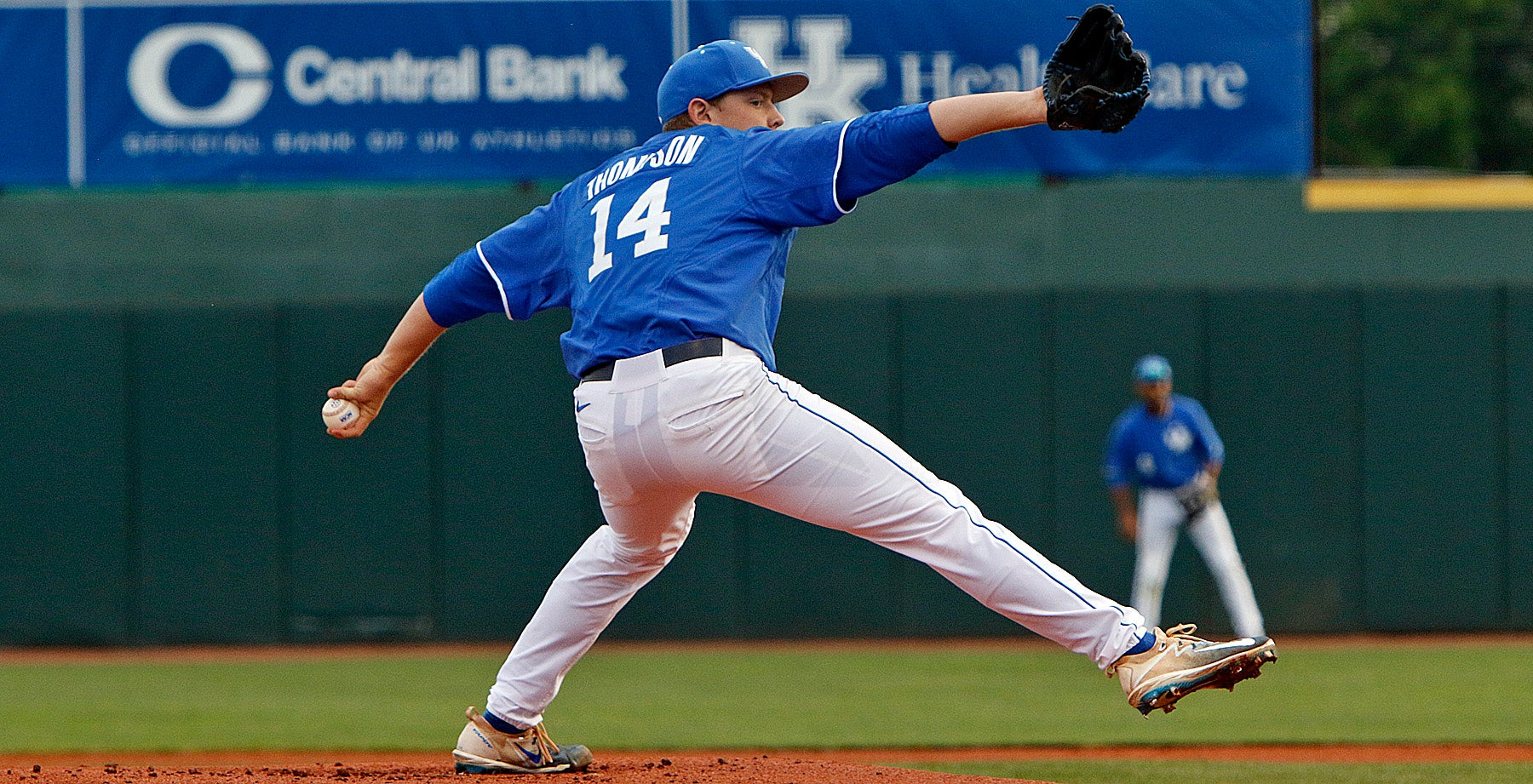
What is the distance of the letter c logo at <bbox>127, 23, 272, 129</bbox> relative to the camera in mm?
10805

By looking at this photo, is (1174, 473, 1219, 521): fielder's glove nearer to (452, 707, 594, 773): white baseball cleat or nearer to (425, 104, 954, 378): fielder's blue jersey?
(452, 707, 594, 773): white baseball cleat

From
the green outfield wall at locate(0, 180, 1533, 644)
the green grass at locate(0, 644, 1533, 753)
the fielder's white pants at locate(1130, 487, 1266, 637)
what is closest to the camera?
the green grass at locate(0, 644, 1533, 753)

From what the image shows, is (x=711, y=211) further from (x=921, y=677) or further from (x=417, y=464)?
(x=417, y=464)

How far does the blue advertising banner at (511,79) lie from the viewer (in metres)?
10.7

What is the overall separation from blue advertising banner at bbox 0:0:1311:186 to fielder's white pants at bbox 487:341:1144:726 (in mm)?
7021

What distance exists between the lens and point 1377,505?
35.4 ft

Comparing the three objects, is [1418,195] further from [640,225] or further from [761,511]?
[640,225]

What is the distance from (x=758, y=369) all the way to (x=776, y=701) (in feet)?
15.6

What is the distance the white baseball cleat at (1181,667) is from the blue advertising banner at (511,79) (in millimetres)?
7171

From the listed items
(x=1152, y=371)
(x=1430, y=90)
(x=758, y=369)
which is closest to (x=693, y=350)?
(x=758, y=369)

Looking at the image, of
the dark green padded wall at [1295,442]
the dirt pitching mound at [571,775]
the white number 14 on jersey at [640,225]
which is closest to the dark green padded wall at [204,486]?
the dirt pitching mound at [571,775]

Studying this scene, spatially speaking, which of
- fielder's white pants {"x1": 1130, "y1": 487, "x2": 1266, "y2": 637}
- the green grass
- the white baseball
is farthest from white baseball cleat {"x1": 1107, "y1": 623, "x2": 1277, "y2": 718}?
fielder's white pants {"x1": 1130, "y1": 487, "x2": 1266, "y2": 637}

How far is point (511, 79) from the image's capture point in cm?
1083

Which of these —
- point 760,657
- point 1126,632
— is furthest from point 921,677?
point 1126,632
